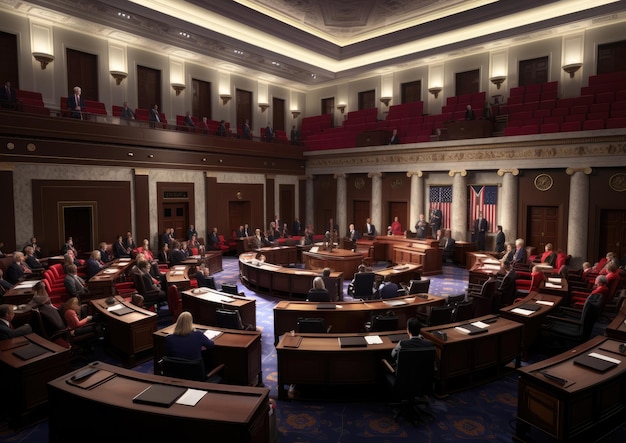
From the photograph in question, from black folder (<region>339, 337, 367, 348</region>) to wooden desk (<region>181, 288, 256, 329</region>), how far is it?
237cm

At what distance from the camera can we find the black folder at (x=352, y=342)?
507 centimetres

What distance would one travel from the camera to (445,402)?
16.7 ft

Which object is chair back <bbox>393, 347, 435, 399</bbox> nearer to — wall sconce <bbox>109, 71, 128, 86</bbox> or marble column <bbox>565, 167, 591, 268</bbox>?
marble column <bbox>565, 167, 591, 268</bbox>

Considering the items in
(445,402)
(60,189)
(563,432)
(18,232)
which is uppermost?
(60,189)

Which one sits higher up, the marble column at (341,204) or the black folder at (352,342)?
the marble column at (341,204)

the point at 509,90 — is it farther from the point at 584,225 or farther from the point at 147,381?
the point at 147,381

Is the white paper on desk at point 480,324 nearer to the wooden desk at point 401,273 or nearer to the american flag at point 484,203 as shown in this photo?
the wooden desk at point 401,273

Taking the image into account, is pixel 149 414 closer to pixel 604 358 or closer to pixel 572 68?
pixel 604 358

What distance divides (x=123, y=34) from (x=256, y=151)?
22.0 ft

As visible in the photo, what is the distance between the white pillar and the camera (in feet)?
52.8

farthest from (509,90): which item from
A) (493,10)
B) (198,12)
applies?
(198,12)

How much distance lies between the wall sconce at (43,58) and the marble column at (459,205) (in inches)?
576

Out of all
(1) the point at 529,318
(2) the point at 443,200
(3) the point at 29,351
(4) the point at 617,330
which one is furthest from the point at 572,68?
(3) the point at 29,351

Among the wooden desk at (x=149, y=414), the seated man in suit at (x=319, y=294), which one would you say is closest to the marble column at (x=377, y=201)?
the seated man in suit at (x=319, y=294)
